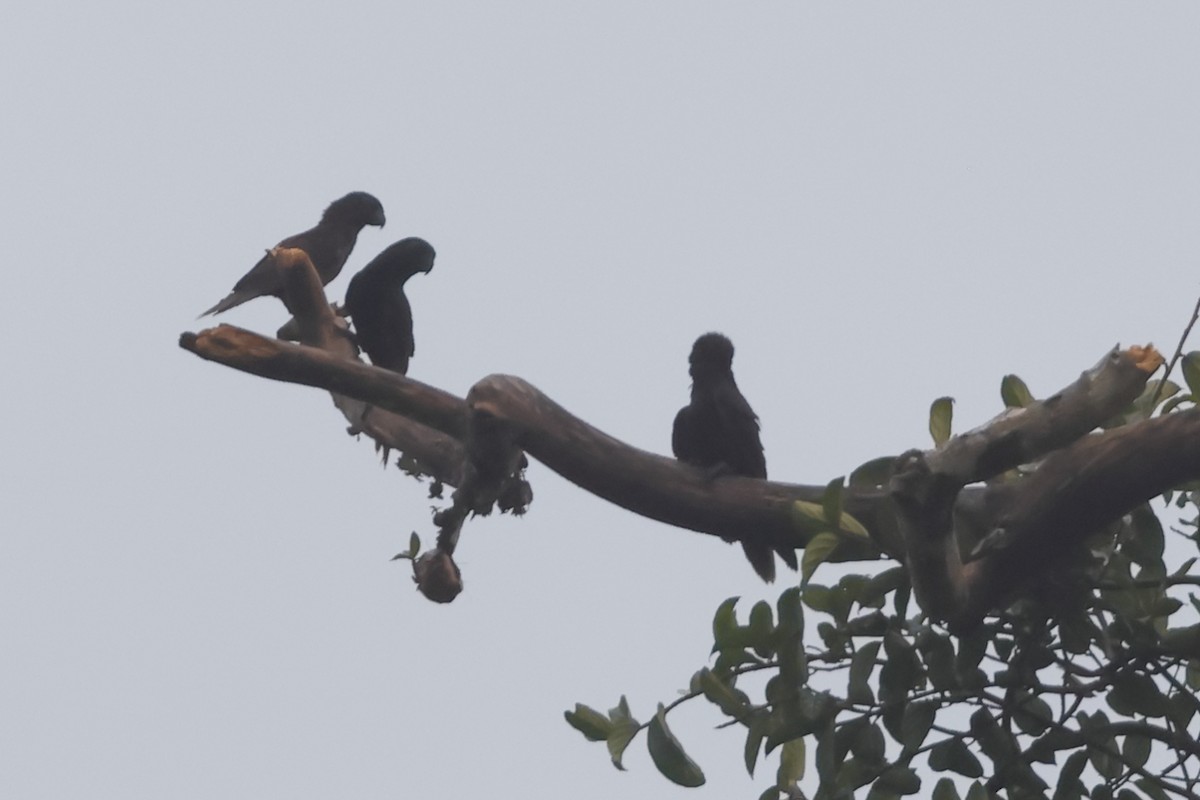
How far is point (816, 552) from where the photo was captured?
3.65 m

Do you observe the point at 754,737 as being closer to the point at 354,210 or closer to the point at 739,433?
the point at 739,433

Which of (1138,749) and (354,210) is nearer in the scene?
(1138,749)

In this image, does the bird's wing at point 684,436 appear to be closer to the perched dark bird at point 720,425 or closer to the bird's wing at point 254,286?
the perched dark bird at point 720,425

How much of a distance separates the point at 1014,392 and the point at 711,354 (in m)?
2.07

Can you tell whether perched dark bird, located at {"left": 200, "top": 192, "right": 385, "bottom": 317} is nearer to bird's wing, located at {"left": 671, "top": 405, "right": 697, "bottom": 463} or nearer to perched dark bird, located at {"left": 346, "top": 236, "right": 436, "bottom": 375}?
perched dark bird, located at {"left": 346, "top": 236, "right": 436, "bottom": 375}

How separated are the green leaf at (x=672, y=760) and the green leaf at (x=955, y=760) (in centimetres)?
63

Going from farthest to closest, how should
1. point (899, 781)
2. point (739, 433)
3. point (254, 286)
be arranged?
point (254, 286) → point (739, 433) → point (899, 781)

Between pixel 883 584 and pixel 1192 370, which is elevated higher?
pixel 1192 370

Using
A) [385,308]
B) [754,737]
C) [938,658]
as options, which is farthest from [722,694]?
[385,308]

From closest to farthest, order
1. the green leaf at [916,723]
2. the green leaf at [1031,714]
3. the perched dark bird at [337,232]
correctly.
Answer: the green leaf at [916,723]
the green leaf at [1031,714]
the perched dark bird at [337,232]

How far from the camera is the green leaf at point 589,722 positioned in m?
3.78

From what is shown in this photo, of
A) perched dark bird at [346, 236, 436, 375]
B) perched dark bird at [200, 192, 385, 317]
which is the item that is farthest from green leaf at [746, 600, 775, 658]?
perched dark bird at [200, 192, 385, 317]

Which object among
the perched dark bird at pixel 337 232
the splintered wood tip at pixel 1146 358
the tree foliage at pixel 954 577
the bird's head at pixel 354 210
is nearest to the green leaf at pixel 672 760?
the tree foliage at pixel 954 577

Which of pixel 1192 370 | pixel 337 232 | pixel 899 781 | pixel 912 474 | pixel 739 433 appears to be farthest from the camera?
pixel 337 232
